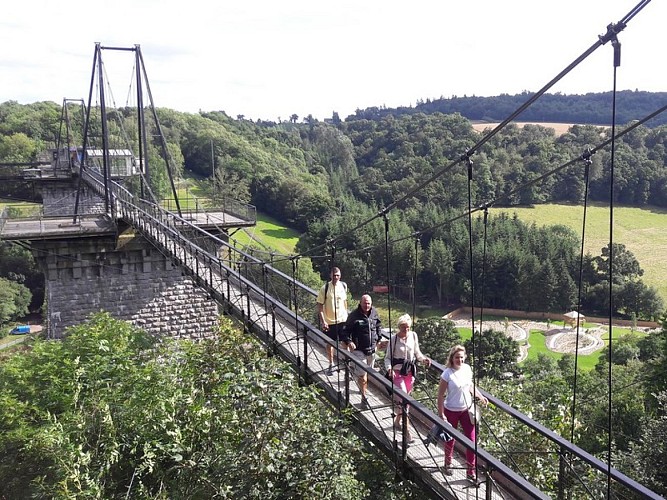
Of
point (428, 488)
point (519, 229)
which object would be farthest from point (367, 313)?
point (519, 229)

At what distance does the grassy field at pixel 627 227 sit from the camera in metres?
40.1

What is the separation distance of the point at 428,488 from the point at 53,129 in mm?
46956

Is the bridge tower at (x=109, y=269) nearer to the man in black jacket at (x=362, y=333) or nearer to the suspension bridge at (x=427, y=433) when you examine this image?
the suspension bridge at (x=427, y=433)

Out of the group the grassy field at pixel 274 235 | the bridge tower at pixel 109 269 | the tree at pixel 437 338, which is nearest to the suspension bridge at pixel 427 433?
the bridge tower at pixel 109 269

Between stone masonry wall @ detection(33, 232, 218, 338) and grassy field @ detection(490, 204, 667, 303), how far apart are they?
33918 millimetres

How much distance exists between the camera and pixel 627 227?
146ft

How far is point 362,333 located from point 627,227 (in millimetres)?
45630

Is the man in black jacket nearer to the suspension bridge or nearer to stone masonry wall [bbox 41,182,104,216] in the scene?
the suspension bridge

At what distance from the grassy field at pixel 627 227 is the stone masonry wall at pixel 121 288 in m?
33.9

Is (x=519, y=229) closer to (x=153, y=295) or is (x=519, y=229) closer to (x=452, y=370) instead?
(x=153, y=295)

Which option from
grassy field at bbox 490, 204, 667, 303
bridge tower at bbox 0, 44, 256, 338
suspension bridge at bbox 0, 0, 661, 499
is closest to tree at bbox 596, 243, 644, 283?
grassy field at bbox 490, 204, 667, 303

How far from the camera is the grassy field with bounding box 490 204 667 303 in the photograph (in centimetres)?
4012

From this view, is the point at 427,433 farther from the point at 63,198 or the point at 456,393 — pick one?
the point at 63,198

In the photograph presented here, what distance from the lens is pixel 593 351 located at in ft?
99.6
